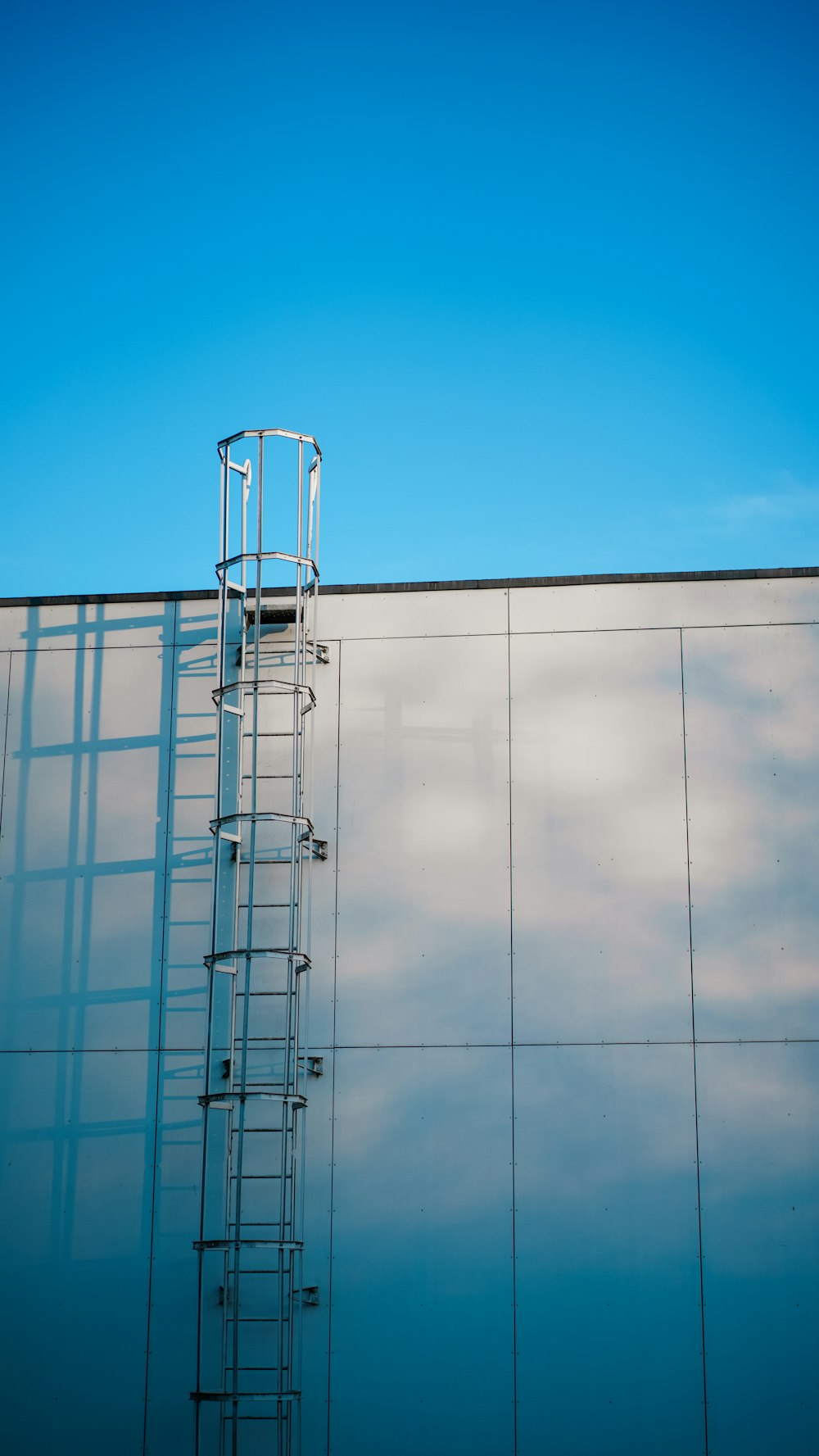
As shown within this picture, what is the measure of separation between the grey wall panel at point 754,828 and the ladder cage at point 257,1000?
3.62 meters

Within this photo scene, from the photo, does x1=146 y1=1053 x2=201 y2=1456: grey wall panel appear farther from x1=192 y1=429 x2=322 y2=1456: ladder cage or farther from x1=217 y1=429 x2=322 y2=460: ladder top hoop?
x1=217 y1=429 x2=322 y2=460: ladder top hoop

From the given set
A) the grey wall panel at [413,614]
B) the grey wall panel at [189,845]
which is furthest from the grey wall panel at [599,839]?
the grey wall panel at [189,845]

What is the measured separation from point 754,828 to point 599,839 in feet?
4.64

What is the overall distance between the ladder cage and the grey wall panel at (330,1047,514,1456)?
1.51 feet

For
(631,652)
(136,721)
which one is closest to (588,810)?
(631,652)

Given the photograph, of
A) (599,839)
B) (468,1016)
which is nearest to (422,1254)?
(468,1016)

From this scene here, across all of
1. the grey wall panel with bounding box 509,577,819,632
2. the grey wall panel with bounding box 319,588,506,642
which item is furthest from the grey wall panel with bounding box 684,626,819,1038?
the grey wall panel with bounding box 319,588,506,642

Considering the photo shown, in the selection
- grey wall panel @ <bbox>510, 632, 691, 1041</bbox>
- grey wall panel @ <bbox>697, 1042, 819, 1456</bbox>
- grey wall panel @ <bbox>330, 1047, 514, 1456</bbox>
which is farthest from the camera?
grey wall panel @ <bbox>510, 632, 691, 1041</bbox>

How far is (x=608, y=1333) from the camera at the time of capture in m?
11.9

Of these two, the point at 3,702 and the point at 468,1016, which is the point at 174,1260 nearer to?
the point at 468,1016

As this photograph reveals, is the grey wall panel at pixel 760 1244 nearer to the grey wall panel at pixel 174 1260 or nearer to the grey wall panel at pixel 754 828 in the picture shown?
the grey wall panel at pixel 754 828

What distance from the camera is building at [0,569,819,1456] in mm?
11891

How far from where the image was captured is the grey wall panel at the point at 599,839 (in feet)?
41.2

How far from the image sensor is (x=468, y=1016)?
1265 centimetres
